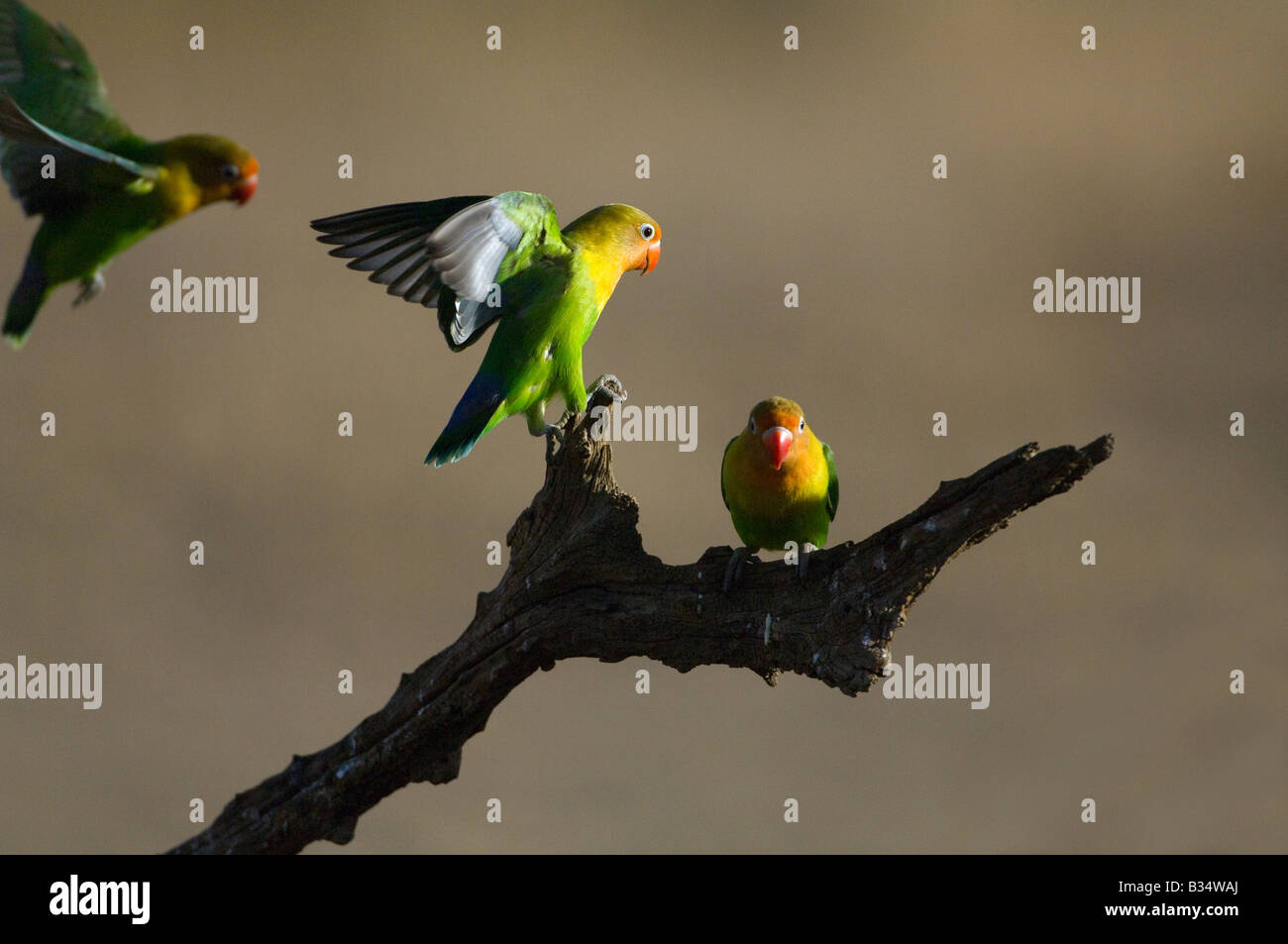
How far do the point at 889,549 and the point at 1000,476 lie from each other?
13.5 inches

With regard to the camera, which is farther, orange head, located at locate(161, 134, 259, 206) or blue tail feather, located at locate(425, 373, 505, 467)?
blue tail feather, located at locate(425, 373, 505, 467)

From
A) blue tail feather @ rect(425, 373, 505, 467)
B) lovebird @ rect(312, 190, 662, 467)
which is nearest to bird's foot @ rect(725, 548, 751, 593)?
lovebird @ rect(312, 190, 662, 467)

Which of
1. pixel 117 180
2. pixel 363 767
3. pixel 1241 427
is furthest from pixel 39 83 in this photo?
pixel 1241 427

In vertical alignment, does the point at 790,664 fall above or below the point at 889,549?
below

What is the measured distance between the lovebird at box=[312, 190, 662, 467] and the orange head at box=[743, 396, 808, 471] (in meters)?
0.54

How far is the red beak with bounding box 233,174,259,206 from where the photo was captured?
58.5 inches

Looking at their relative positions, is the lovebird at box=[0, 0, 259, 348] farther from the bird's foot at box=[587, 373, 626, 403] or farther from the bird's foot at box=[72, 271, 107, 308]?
the bird's foot at box=[587, 373, 626, 403]

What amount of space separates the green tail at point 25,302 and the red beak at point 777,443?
2326 mm

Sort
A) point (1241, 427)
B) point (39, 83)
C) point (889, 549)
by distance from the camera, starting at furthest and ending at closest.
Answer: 1. point (1241, 427)
2. point (889, 549)
3. point (39, 83)

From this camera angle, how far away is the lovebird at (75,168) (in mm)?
1482

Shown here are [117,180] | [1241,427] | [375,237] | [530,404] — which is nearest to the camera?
[117,180]

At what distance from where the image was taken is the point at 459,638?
363 cm

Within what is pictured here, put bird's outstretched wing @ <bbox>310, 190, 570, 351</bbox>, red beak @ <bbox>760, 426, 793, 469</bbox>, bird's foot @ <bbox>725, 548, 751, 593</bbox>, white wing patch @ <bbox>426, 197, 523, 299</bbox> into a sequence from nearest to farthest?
1. white wing patch @ <bbox>426, 197, 523, 299</bbox>
2. bird's outstretched wing @ <bbox>310, 190, 570, 351</bbox>
3. bird's foot @ <bbox>725, 548, 751, 593</bbox>
4. red beak @ <bbox>760, 426, 793, 469</bbox>
